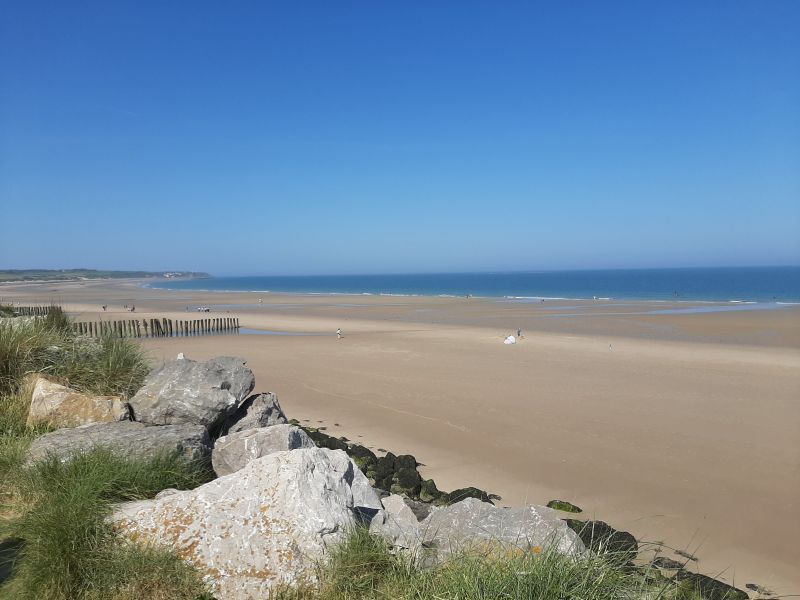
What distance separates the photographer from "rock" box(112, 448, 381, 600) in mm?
3863

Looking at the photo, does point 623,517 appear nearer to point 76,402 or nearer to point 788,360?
point 76,402

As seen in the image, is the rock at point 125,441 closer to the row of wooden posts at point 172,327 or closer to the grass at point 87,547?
the grass at point 87,547

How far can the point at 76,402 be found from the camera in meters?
6.93

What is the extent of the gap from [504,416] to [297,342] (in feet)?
47.1

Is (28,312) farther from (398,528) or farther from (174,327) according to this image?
(398,528)

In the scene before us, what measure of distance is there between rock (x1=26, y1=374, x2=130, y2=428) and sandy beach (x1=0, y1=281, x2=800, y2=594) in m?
3.74

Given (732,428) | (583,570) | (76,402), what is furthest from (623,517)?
(76,402)

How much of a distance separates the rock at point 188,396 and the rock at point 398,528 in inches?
108

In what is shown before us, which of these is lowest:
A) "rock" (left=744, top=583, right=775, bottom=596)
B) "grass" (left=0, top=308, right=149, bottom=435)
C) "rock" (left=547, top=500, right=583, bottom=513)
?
"rock" (left=744, top=583, right=775, bottom=596)

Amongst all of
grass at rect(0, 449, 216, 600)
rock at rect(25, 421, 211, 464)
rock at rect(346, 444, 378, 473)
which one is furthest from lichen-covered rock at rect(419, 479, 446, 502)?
grass at rect(0, 449, 216, 600)

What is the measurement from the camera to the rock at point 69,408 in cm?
678

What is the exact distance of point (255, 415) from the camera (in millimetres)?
7441

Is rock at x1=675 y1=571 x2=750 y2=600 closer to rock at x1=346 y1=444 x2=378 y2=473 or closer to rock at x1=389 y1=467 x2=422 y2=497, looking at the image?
rock at x1=389 y1=467 x2=422 y2=497

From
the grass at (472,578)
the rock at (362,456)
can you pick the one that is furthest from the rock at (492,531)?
the rock at (362,456)
